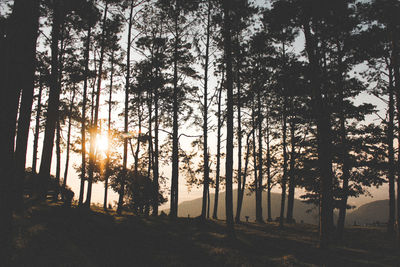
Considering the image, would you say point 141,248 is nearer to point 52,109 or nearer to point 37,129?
point 52,109

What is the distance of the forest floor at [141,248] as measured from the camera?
5852mm

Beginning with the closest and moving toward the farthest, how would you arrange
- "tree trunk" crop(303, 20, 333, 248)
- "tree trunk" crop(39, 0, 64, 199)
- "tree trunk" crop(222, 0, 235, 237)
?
"tree trunk" crop(303, 20, 333, 248) → "tree trunk" crop(222, 0, 235, 237) → "tree trunk" crop(39, 0, 64, 199)

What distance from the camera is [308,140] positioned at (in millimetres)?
15305

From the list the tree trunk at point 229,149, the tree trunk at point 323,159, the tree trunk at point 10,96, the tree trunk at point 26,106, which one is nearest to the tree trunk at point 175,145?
the tree trunk at point 229,149

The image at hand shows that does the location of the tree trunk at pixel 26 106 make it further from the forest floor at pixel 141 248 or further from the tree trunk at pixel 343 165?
the tree trunk at pixel 343 165

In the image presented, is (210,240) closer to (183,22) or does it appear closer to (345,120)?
(345,120)

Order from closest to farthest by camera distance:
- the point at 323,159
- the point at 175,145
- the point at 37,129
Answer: the point at 323,159
the point at 175,145
the point at 37,129

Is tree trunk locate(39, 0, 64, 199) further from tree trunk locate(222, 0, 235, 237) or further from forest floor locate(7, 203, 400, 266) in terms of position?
tree trunk locate(222, 0, 235, 237)

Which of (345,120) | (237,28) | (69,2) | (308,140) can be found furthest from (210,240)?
(69,2)

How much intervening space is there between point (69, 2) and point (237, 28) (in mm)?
9814

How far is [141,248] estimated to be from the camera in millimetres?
8328

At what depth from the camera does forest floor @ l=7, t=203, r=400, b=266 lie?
19.2 ft

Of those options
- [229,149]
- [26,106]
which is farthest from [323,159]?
[26,106]

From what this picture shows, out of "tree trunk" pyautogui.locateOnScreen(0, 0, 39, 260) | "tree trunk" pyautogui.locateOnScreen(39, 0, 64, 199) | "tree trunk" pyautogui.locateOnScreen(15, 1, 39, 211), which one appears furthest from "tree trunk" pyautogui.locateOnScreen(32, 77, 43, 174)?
"tree trunk" pyautogui.locateOnScreen(0, 0, 39, 260)
